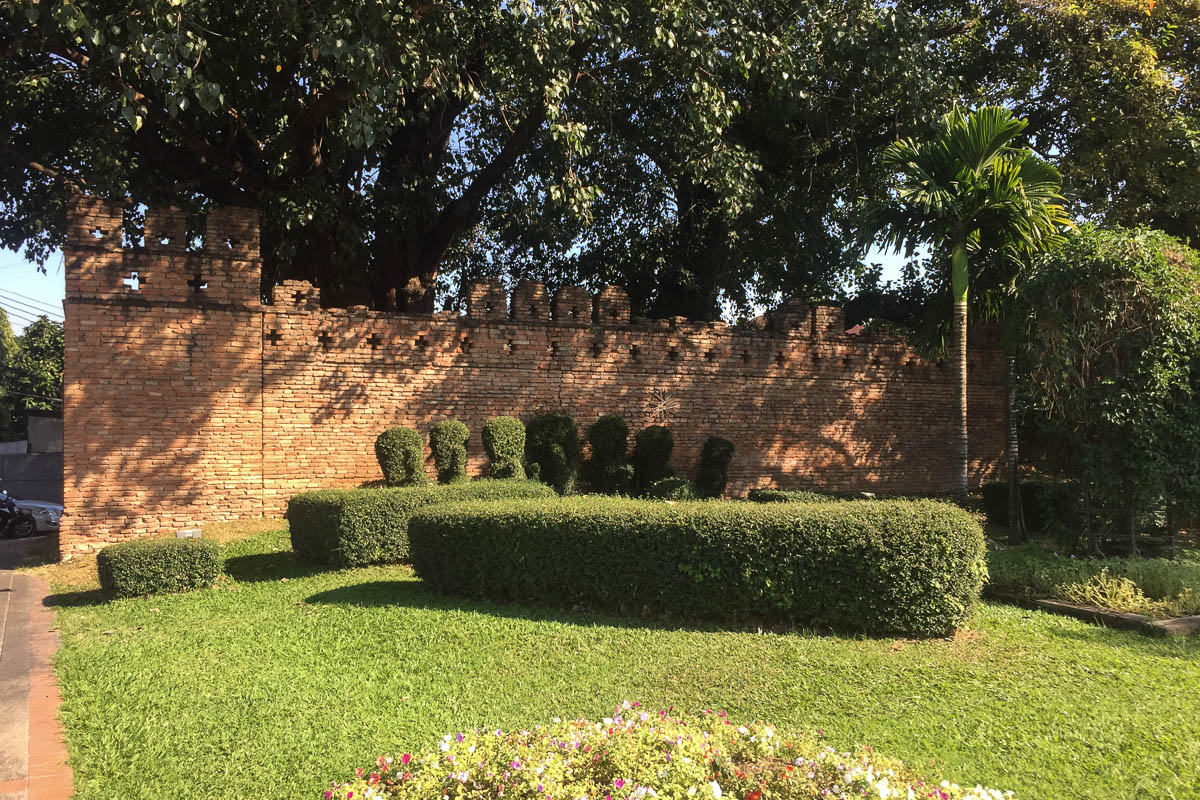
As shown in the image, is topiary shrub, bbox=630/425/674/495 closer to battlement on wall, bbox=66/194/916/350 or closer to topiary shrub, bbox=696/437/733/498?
topiary shrub, bbox=696/437/733/498

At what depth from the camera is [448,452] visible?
36.8 ft

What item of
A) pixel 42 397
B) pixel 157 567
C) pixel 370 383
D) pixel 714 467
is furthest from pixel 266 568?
pixel 42 397

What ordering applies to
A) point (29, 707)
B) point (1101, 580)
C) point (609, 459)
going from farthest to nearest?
1. point (609, 459)
2. point (1101, 580)
3. point (29, 707)

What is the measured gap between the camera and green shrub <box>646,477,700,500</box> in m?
11.6

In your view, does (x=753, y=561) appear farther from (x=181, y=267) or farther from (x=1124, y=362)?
(x=181, y=267)

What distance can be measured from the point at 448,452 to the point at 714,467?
4881mm

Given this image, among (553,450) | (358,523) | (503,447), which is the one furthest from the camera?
(553,450)

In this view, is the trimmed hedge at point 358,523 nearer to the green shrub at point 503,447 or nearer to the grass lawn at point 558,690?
the grass lawn at point 558,690

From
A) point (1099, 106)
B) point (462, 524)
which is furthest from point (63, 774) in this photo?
point (1099, 106)

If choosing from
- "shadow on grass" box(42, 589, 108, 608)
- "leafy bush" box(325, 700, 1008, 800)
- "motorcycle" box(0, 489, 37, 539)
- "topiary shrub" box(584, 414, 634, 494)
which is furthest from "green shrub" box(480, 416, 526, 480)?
"motorcycle" box(0, 489, 37, 539)

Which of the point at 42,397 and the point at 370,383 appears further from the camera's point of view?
the point at 42,397

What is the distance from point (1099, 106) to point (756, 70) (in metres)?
5.86

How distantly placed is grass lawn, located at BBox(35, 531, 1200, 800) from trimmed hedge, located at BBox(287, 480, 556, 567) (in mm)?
1642

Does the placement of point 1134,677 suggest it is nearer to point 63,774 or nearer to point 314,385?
point 63,774
